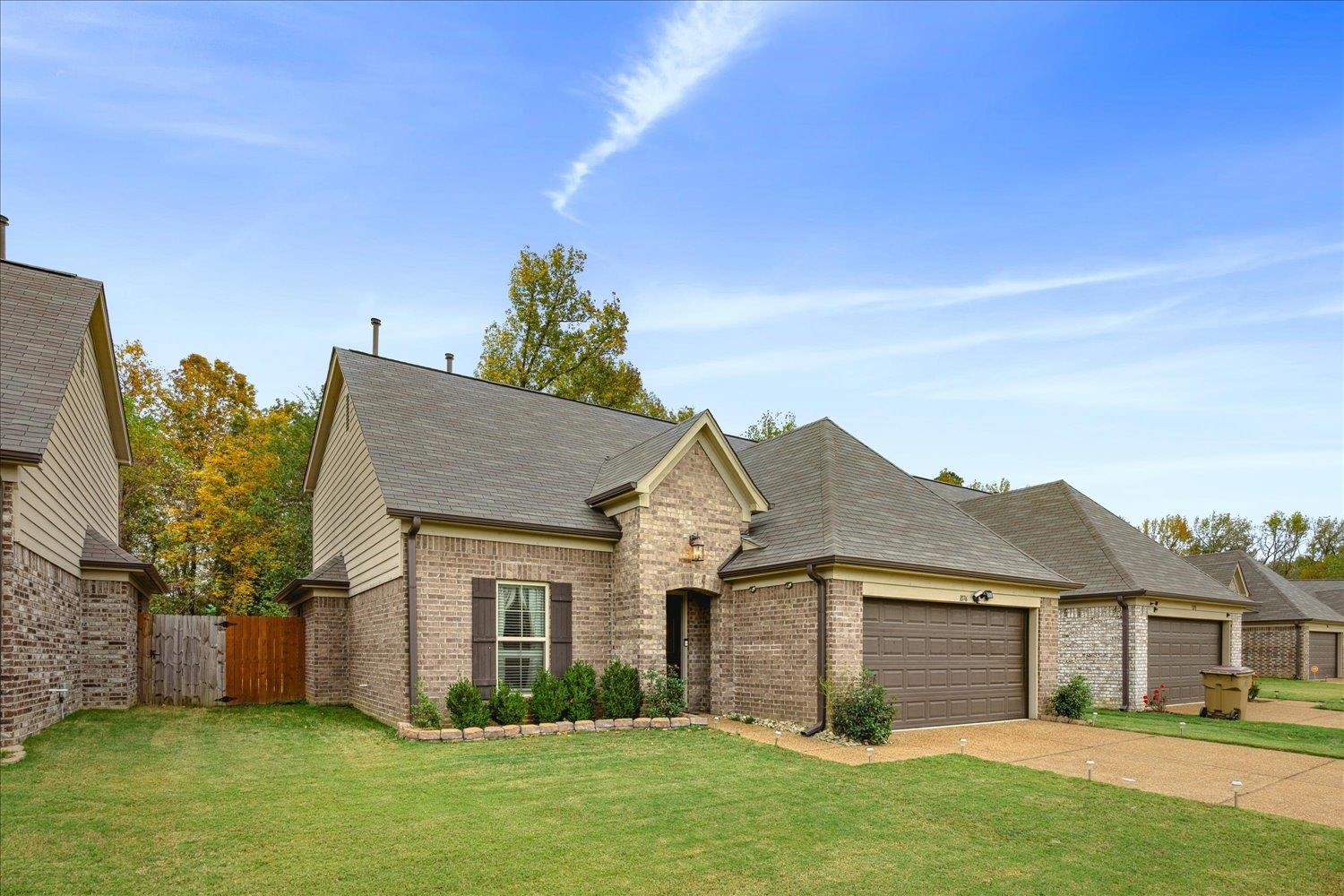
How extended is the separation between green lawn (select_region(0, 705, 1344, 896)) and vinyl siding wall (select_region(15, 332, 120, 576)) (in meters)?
2.66

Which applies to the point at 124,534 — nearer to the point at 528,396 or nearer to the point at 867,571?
the point at 528,396

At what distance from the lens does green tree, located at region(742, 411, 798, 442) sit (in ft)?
144

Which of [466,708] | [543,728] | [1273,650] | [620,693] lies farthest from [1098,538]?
[466,708]

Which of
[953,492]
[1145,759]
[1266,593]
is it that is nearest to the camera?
[1145,759]

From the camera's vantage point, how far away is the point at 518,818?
7137 mm

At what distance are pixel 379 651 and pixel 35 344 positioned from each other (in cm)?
697

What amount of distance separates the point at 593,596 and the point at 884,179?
11406 millimetres

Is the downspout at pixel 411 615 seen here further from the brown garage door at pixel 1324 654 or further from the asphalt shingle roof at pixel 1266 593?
the brown garage door at pixel 1324 654

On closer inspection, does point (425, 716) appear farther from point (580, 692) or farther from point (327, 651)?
point (327, 651)

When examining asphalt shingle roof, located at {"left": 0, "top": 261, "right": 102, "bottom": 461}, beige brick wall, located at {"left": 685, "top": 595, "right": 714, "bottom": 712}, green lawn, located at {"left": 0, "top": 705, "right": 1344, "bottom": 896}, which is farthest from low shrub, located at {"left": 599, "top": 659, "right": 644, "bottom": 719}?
asphalt shingle roof, located at {"left": 0, "top": 261, "right": 102, "bottom": 461}

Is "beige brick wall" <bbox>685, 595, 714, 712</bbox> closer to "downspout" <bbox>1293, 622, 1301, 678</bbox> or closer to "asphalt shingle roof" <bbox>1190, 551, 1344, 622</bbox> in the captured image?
"asphalt shingle roof" <bbox>1190, 551, 1344, 622</bbox>

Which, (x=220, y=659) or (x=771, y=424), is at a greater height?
(x=771, y=424)

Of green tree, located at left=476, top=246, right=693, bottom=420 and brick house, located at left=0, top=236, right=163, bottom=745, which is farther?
green tree, located at left=476, top=246, right=693, bottom=420

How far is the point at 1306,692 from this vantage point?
24.1 m
